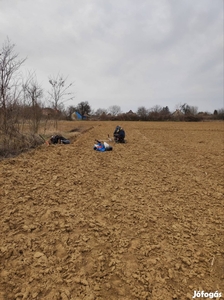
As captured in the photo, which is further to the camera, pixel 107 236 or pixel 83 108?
pixel 83 108

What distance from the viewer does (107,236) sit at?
2.62m

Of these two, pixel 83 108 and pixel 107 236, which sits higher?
pixel 83 108

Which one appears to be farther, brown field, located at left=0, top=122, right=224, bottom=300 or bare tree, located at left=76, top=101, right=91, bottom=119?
bare tree, located at left=76, top=101, right=91, bottom=119

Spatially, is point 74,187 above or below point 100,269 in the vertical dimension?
above

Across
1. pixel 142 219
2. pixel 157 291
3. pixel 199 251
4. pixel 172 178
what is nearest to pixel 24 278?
pixel 157 291

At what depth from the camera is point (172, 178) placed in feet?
16.3

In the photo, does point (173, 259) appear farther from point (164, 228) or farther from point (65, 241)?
point (65, 241)

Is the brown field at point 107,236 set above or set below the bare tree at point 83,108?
below

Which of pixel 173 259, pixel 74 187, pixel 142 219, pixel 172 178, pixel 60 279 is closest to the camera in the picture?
pixel 60 279

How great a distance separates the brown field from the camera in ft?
6.34

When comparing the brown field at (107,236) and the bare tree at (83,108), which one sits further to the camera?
the bare tree at (83,108)

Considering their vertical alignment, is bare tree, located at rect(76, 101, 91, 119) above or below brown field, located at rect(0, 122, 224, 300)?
above

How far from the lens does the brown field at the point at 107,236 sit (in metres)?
1.93

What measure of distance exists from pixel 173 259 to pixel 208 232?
0.84 metres
